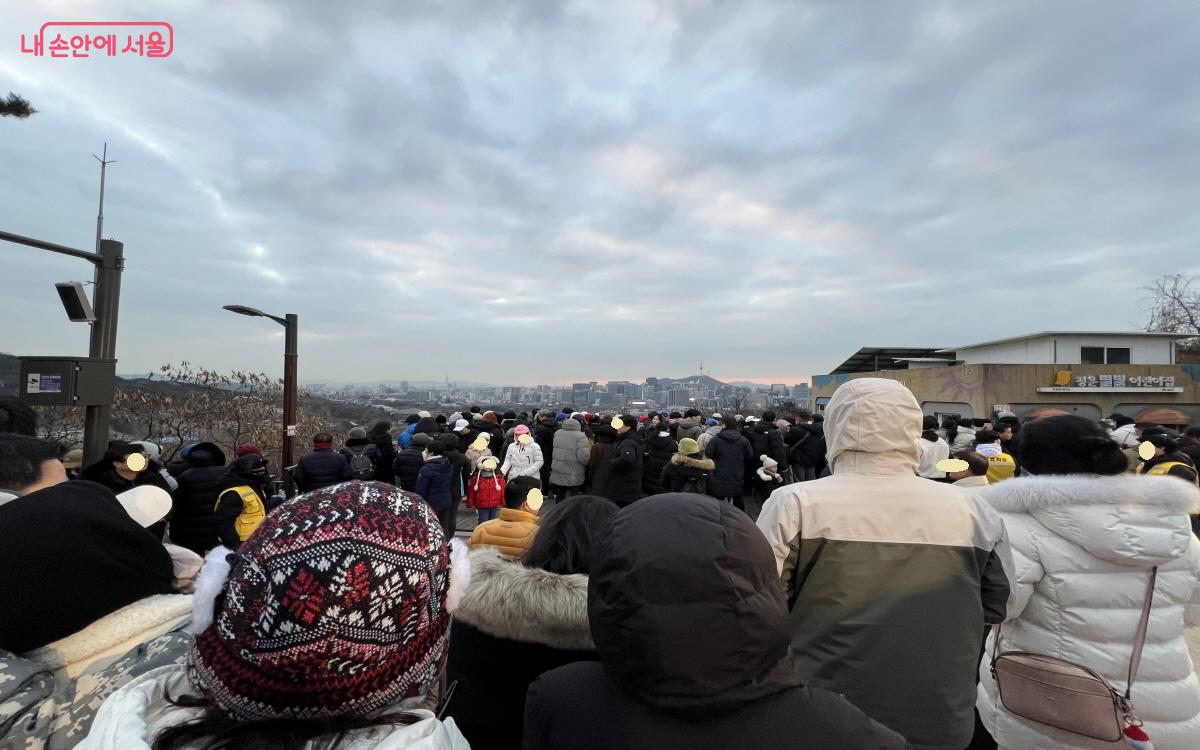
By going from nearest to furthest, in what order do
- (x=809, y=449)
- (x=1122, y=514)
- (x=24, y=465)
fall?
1. (x=1122, y=514)
2. (x=24, y=465)
3. (x=809, y=449)

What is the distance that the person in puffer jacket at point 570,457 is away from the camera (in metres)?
8.63

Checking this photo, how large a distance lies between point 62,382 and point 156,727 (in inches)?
293

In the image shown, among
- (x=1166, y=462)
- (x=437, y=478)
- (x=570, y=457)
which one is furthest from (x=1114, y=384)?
(x=437, y=478)

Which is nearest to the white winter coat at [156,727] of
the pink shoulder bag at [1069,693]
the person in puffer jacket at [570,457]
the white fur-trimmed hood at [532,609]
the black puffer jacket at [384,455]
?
the white fur-trimmed hood at [532,609]

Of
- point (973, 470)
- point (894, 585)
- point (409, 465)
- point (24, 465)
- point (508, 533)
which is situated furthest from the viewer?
point (409, 465)

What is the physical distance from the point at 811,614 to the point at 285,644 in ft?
5.50

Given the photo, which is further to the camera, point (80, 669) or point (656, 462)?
point (656, 462)

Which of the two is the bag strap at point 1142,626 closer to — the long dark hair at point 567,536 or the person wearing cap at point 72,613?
the long dark hair at point 567,536

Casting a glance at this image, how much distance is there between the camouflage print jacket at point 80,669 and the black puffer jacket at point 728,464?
A: 688 centimetres

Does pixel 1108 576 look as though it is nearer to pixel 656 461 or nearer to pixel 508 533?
pixel 508 533

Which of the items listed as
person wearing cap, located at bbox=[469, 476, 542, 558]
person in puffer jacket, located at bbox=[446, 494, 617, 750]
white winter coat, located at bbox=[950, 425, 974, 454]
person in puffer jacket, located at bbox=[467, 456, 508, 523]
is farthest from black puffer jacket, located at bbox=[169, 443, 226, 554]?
white winter coat, located at bbox=[950, 425, 974, 454]

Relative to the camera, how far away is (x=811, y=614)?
6.24ft

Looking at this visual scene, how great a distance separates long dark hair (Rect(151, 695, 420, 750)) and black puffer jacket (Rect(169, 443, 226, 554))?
14.9 ft

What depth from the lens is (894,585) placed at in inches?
72.7
